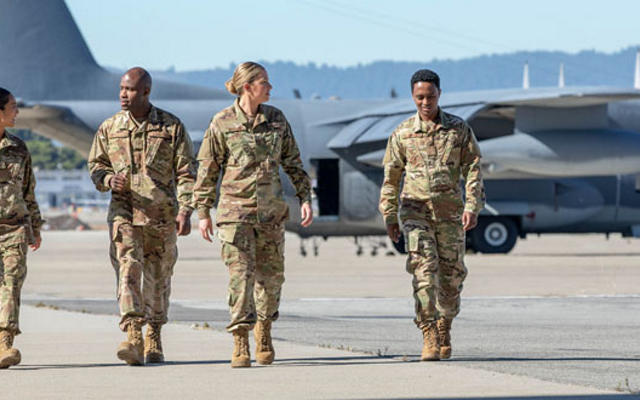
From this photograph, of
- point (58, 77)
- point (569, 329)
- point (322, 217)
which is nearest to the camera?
point (569, 329)

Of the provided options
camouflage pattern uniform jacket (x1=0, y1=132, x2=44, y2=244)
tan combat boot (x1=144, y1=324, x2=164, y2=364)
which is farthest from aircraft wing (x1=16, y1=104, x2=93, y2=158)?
tan combat boot (x1=144, y1=324, x2=164, y2=364)

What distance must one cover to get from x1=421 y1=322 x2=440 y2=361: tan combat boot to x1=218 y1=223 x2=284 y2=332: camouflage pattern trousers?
119cm

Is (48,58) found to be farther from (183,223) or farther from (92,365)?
(183,223)

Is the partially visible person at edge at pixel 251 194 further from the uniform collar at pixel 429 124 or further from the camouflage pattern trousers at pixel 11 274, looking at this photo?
the camouflage pattern trousers at pixel 11 274

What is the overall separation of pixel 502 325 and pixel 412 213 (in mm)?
3829

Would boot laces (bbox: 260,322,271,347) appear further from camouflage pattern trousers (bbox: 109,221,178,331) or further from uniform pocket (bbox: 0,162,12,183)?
uniform pocket (bbox: 0,162,12,183)

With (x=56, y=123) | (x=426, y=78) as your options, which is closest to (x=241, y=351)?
(x=426, y=78)

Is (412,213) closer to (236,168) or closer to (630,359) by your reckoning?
(236,168)

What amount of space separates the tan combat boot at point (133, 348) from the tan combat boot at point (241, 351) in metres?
0.72

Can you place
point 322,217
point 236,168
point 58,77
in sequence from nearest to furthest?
point 236,168, point 322,217, point 58,77

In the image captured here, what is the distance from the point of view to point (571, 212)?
100 feet

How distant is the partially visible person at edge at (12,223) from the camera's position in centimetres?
912

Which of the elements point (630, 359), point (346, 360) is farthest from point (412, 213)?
point (630, 359)

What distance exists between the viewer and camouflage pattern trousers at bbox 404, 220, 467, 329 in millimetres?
9477
